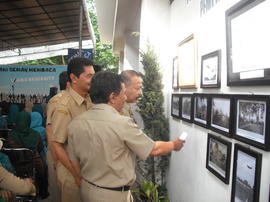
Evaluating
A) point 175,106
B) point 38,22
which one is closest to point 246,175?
point 175,106

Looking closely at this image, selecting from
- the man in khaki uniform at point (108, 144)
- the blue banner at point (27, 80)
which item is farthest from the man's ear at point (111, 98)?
the blue banner at point (27, 80)

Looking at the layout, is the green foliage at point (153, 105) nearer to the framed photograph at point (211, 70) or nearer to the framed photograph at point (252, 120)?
the framed photograph at point (211, 70)

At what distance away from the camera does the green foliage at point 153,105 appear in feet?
12.4

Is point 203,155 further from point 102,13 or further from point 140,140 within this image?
point 102,13

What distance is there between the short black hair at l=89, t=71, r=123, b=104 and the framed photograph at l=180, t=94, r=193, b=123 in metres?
1.14

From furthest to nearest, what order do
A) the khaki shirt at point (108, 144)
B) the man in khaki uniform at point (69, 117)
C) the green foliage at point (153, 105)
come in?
the green foliage at point (153, 105), the man in khaki uniform at point (69, 117), the khaki shirt at point (108, 144)

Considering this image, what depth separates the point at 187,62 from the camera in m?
3.01

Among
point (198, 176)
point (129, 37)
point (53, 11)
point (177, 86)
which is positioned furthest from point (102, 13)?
point (198, 176)

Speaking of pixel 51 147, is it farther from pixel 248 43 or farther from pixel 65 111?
pixel 248 43

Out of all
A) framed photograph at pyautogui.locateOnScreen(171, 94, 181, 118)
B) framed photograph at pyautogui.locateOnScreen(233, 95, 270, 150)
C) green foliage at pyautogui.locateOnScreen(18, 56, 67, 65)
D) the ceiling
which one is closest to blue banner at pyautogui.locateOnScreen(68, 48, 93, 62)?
the ceiling

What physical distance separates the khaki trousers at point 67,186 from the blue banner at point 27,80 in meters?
4.67

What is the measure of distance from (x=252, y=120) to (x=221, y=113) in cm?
45

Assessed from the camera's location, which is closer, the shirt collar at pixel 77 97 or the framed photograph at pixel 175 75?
the shirt collar at pixel 77 97

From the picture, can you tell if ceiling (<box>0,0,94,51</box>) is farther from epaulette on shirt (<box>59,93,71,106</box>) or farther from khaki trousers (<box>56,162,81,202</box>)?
khaki trousers (<box>56,162,81,202</box>)
